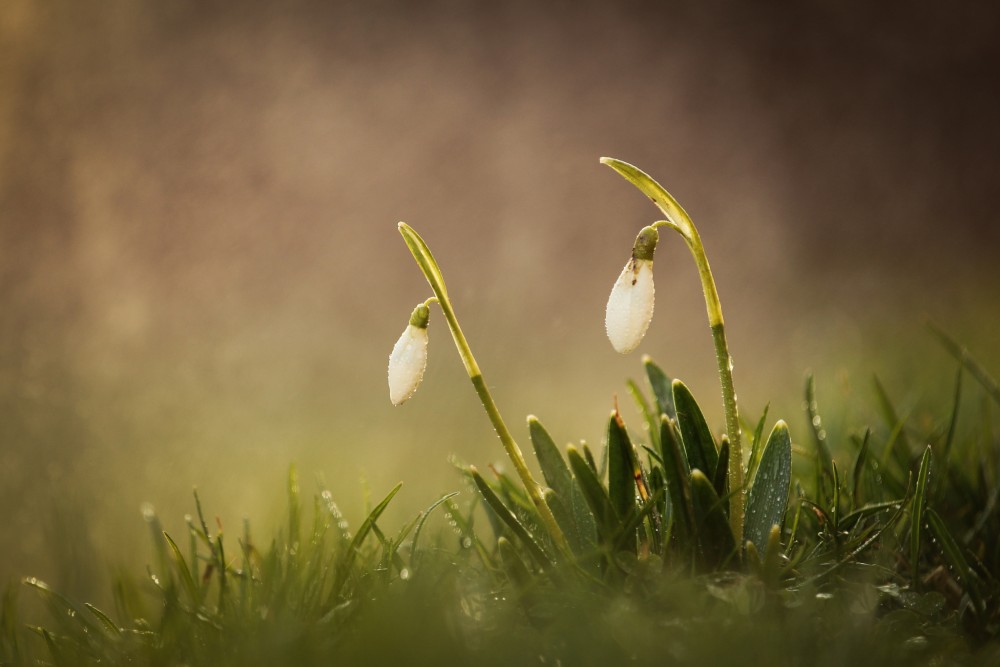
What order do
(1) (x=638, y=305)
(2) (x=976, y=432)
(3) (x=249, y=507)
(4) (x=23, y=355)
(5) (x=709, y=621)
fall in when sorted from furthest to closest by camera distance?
(4) (x=23, y=355) → (3) (x=249, y=507) → (2) (x=976, y=432) → (1) (x=638, y=305) → (5) (x=709, y=621)

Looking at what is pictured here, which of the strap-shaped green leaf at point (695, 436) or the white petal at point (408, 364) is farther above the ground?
the white petal at point (408, 364)

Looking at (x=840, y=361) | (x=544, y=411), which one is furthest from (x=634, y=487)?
(x=840, y=361)

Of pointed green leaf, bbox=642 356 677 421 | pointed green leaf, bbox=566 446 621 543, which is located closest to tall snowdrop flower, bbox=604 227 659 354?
pointed green leaf, bbox=566 446 621 543

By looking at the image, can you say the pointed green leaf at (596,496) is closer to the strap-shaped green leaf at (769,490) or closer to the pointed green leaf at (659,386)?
the strap-shaped green leaf at (769,490)

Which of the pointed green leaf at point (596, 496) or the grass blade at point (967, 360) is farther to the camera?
the grass blade at point (967, 360)

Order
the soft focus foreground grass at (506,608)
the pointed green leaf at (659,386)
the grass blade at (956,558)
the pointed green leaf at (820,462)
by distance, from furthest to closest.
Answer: the pointed green leaf at (659,386) < the pointed green leaf at (820,462) < the grass blade at (956,558) < the soft focus foreground grass at (506,608)

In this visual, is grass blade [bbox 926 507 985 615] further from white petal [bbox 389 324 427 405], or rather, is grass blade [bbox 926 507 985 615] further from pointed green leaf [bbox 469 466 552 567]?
white petal [bbox 389 324 427 405]

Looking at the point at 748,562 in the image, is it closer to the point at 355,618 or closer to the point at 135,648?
the point at 355,618

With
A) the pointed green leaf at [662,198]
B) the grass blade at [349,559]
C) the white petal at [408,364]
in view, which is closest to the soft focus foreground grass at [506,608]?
the grass blade at [349,559]
